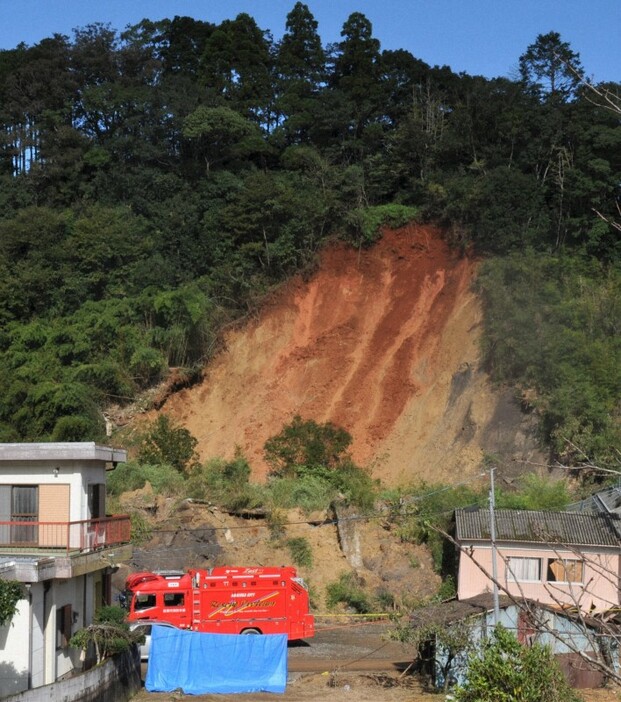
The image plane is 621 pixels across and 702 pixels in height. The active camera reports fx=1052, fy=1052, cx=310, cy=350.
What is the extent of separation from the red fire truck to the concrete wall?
13.2ft

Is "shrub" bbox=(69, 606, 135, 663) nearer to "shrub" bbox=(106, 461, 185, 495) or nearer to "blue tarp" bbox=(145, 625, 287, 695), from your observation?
"blue tarp" bbox=(145, 625, 287, 695)

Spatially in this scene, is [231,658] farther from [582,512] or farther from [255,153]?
[255,153]

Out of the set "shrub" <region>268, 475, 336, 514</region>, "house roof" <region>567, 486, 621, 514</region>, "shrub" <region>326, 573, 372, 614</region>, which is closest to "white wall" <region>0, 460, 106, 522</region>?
"shrub" <region>326, 573, 372, 614</region>

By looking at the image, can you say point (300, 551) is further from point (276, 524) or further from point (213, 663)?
point (213, 663)

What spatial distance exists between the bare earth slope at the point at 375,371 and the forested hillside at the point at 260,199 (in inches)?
46.4

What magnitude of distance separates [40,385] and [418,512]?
18.7m

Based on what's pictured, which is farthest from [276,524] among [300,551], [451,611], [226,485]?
[451,611]

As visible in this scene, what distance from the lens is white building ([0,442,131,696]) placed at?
2150 cm

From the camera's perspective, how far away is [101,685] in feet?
68.6

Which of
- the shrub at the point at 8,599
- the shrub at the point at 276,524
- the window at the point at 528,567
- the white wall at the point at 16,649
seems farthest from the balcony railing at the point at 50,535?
the shrub at the point at 276,524

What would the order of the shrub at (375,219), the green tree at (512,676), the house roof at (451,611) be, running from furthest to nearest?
the shrub at (375,219), the house roof at (451,611), the green tree at (512,676)

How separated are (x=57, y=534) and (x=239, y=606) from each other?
24.1 ft

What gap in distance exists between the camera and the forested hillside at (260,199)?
44812mm

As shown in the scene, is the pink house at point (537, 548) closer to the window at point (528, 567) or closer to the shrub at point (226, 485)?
the window at point (528, 567)
